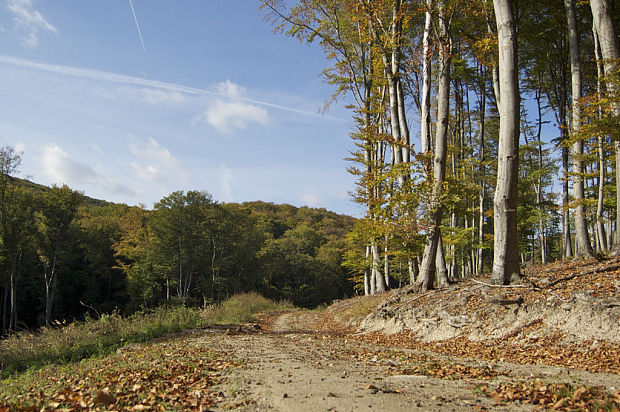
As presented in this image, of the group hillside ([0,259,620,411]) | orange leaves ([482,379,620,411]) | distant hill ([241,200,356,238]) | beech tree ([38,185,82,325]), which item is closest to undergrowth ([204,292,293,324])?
hillside ([0,259,620,411])

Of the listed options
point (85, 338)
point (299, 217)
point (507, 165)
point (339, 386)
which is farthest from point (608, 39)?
point (299, 217)

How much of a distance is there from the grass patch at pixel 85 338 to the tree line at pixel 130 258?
18.8m

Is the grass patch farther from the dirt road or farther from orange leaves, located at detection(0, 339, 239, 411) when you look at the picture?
the dirt road

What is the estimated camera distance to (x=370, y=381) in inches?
172

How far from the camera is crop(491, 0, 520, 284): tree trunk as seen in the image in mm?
8023

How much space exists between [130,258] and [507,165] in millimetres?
45119

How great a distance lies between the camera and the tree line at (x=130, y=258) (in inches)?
1232

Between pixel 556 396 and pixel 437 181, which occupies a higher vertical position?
pixel 437 181

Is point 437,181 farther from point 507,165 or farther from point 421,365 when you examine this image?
point 421,365

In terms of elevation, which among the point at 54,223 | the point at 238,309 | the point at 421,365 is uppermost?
the point at 54,223

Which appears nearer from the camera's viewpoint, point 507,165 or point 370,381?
point 370,381

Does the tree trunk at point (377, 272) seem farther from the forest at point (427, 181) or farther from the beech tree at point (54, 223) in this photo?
the beech tree at point (54, 223)

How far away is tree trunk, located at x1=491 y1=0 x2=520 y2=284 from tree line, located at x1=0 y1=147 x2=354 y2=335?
87.3ft

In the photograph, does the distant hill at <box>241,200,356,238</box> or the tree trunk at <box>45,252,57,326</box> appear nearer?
the tree trunk at <box>45,252,57,326</box>
